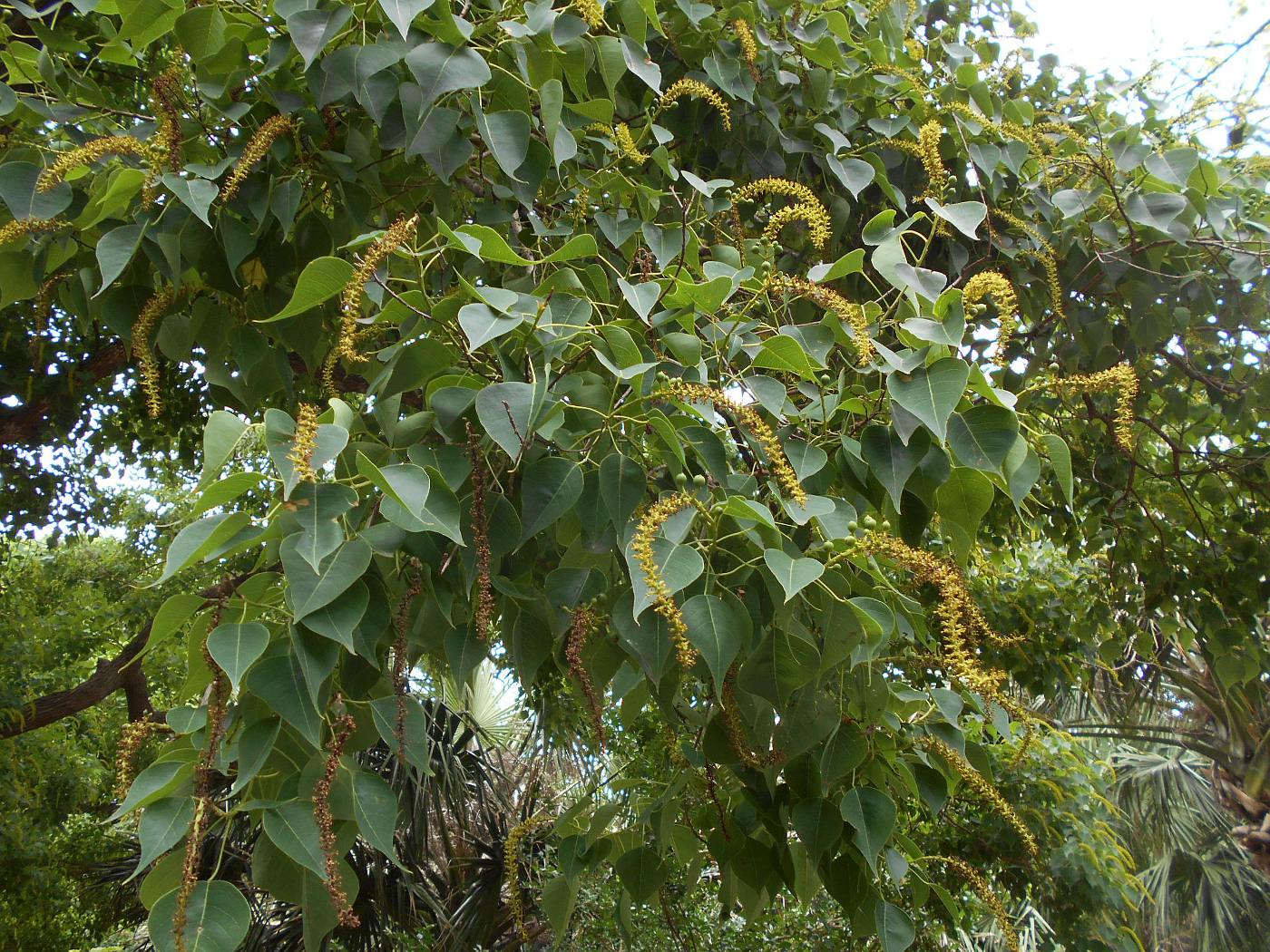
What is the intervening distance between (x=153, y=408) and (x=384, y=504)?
14.9 inches

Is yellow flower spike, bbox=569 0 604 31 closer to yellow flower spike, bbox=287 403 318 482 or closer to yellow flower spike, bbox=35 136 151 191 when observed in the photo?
yellow flower spike, bbox=35 136 151 191

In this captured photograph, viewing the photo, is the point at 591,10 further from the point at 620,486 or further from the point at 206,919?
the point at 206,919

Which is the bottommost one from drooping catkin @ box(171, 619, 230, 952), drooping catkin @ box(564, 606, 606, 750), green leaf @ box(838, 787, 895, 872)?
green leaf @ box(838, 787, 895, 872)

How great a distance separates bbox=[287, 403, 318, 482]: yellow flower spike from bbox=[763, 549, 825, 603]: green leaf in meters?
0.45

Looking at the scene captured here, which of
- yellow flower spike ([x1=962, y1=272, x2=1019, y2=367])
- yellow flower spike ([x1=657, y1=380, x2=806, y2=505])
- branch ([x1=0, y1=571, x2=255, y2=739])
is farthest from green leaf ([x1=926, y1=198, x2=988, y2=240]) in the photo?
branch ([x1=0, y1=571, x2=255, y2=739])

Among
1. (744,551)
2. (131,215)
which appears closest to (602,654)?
(744,551)

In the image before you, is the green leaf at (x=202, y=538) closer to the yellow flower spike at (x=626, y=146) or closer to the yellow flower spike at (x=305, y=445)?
the yellow flower spike at (x=305, y=445)

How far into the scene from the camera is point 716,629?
1.06 metres

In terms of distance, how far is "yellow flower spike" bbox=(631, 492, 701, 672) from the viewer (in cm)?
95

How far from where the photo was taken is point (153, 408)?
47.4 inches

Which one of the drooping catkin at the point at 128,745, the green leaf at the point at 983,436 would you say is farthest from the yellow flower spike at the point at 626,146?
the drooping catkin at the point at 128,745

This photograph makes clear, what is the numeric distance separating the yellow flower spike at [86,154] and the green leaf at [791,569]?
961 millimetres

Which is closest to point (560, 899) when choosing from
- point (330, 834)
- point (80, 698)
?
point (330, 834)

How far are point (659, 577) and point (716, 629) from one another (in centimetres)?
11
